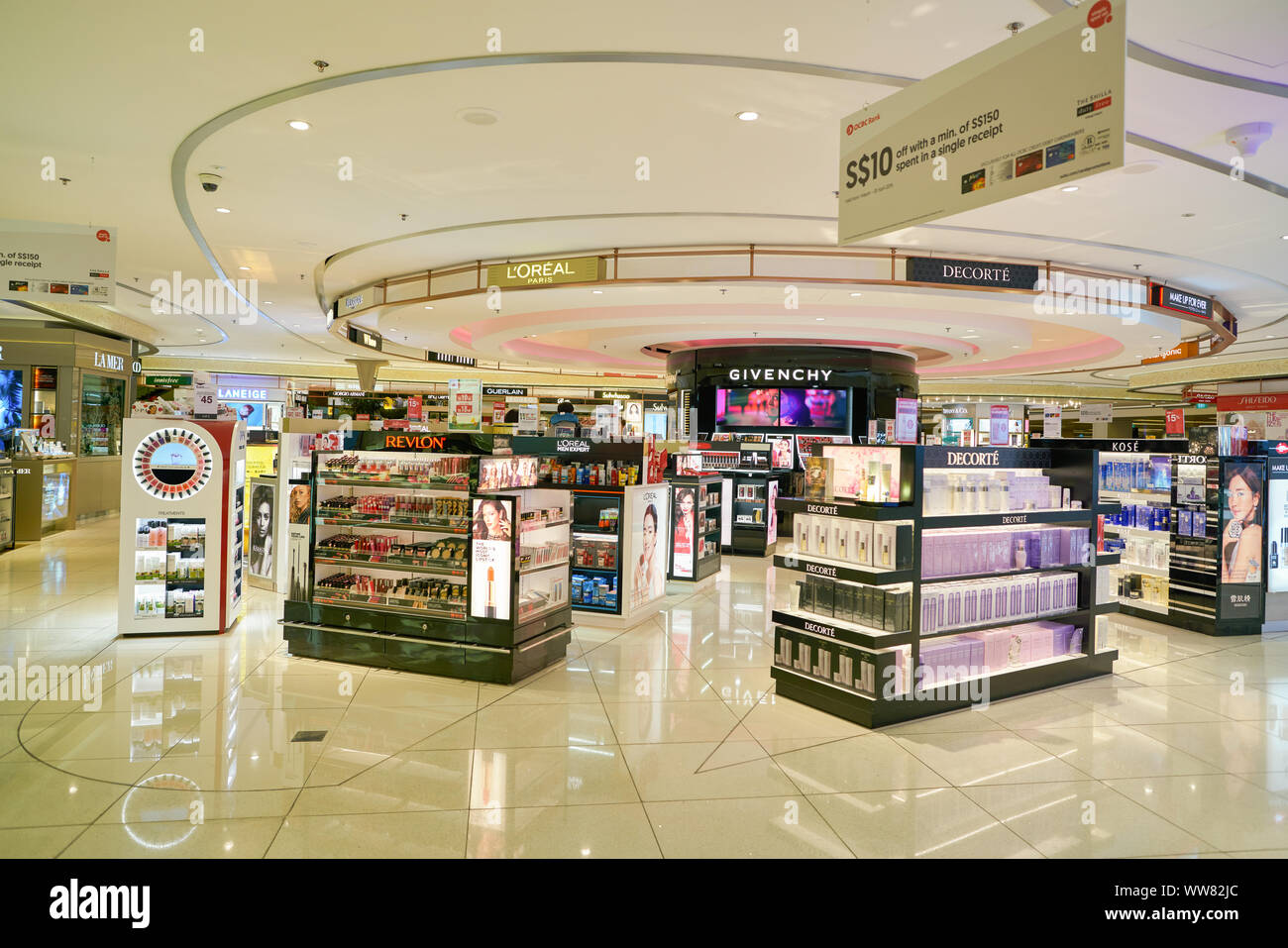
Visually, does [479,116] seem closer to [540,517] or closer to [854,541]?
[540,517]

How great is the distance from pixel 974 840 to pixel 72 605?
26.8ft

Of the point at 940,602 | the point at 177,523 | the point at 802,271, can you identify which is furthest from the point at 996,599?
the point at 177,523

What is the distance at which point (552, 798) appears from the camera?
363cm

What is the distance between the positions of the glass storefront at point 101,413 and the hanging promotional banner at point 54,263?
8.97 metres

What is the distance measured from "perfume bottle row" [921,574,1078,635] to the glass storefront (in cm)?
1562

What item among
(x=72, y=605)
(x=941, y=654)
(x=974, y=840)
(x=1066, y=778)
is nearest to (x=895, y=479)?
(x=941, y=654)

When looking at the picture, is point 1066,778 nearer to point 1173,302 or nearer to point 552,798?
point 552,798

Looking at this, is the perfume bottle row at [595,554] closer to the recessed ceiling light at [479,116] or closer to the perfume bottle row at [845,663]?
the perfume bottle row at [845,663]

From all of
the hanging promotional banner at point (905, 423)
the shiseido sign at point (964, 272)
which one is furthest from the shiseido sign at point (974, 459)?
the shiseido sign at point (964, 272)

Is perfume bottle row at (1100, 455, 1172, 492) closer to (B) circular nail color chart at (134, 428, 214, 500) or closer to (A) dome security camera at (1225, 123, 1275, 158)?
(A) dome security camera at (1225, 123, 1275, 158)

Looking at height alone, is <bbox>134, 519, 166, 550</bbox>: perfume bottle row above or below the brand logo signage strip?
below

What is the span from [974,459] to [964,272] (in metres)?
3.54

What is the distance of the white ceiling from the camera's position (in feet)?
12.6

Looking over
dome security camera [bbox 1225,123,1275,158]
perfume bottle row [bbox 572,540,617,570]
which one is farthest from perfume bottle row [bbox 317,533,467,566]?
dome security camera [bbox 1225,123,1275,158]
